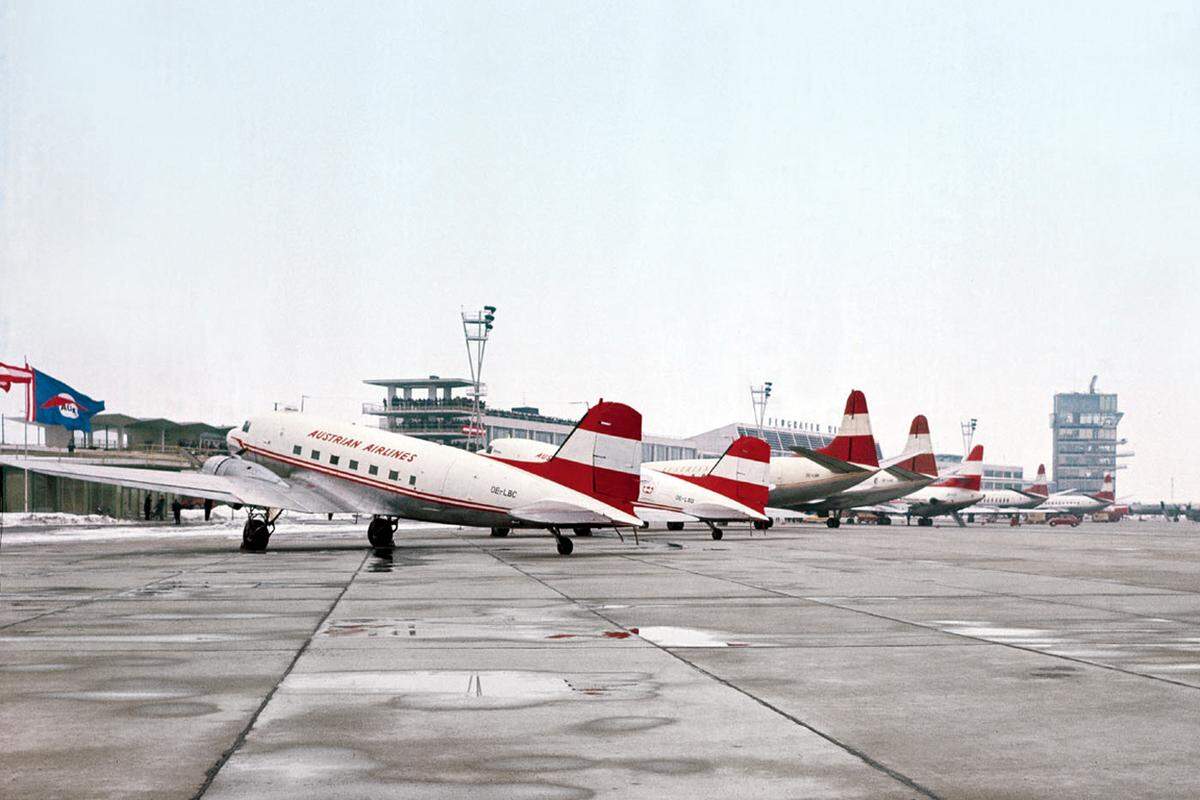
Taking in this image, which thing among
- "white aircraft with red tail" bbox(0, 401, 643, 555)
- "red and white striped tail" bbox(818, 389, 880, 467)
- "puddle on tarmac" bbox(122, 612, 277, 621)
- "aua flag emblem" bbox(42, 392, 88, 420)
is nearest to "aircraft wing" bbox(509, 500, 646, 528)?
"white aircraft with red tail" bbox(0, 401, 643, 555)

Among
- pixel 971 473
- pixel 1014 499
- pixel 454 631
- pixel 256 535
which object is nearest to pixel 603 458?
pixel 256 535

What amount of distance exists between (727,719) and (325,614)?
10.6 m

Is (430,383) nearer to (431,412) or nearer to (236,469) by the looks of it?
(431,412)

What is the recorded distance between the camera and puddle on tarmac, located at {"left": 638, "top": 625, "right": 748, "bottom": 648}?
15047 mm

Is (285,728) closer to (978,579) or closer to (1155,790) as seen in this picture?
(1155,790)

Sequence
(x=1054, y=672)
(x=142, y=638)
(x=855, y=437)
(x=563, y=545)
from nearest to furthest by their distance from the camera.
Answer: (x=1054, y=672), (x=142, y=638), (x=563, y=545), (x=855, y=437)

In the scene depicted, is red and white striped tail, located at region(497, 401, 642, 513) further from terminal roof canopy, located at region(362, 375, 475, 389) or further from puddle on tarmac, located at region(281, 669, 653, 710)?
terminal roof canopy, located at region(362, 375, 475, 389)

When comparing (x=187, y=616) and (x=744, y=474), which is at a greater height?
(x=744, y=474)

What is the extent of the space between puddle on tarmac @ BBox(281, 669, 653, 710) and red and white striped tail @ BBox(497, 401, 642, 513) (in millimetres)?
26096

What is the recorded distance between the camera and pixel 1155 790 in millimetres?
7410

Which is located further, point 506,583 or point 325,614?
point 506,583

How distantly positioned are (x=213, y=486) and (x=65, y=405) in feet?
183

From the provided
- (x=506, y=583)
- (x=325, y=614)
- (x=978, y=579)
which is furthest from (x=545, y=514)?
(x=325, y=614)

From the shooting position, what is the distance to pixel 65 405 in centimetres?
9019
